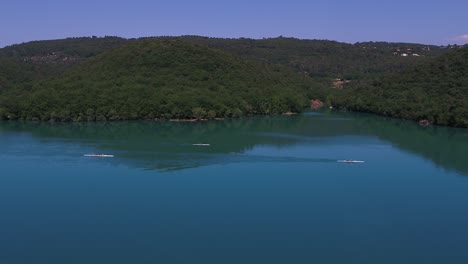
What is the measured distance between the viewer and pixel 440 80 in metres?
46.1

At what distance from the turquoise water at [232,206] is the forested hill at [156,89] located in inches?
428

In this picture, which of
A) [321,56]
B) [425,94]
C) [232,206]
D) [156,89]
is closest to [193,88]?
[156,89]

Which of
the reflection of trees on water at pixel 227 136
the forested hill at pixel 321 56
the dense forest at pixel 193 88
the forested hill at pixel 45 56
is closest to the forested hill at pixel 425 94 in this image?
the dense forest at pixel 193 88

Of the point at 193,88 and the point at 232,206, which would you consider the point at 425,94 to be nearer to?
the point at 193,88

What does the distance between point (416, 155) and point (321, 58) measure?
57.3 meters

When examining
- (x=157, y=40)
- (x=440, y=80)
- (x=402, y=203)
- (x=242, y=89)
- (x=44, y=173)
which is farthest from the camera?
(x=157, y=40)

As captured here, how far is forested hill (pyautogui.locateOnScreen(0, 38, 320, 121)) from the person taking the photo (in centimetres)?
4312

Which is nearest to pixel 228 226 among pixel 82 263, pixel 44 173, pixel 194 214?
pixel 194 214

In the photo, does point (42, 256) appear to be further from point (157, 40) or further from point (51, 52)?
point (51, 52)

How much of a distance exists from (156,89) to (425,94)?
78.3ft

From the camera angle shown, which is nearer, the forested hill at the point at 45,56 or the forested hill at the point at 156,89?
the forested hill at the point at 156,89

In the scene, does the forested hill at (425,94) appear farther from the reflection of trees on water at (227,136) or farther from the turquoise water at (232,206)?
the turquoise water at (232,206)

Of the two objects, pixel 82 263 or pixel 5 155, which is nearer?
pixel 82 263

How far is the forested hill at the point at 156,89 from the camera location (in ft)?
141
